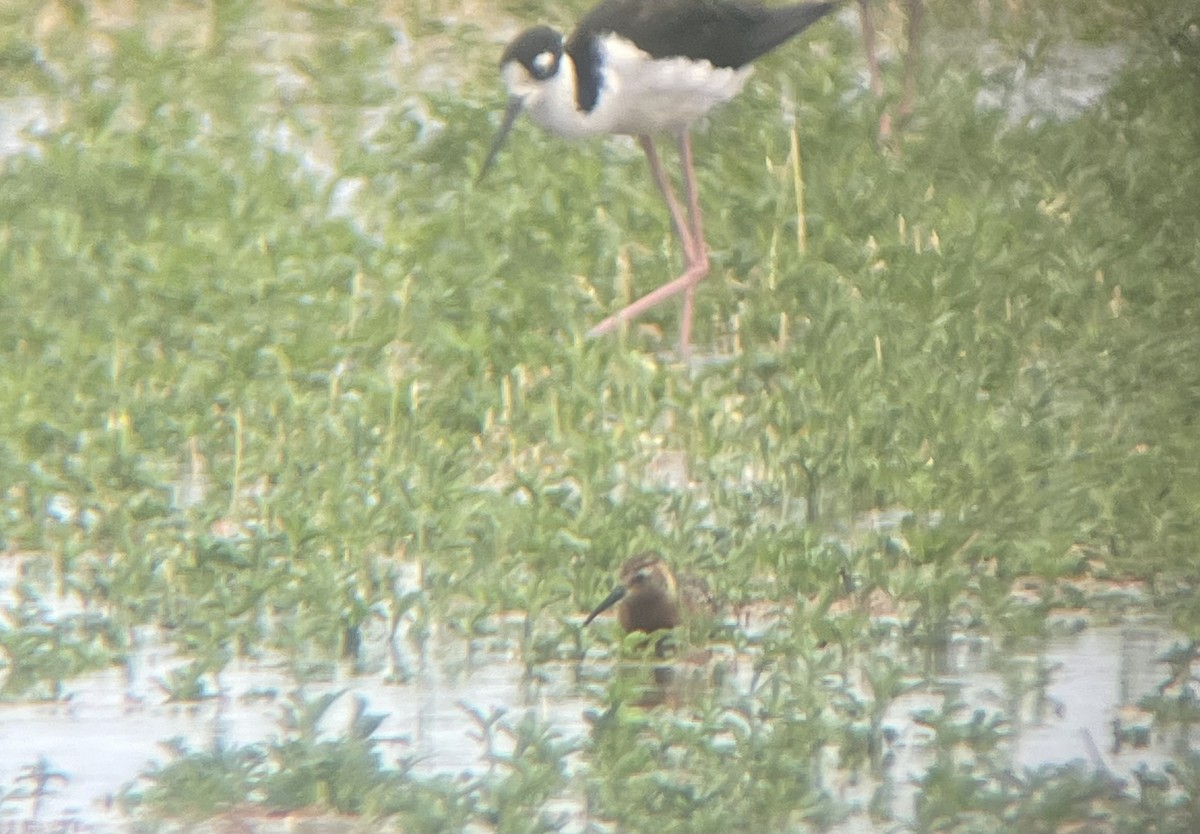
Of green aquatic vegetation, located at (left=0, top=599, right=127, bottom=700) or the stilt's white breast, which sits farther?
the stilt's white breast

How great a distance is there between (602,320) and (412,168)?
3.97 ft

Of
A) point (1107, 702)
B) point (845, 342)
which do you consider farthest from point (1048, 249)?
point (1107, 702)

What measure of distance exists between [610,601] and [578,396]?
1304 mm

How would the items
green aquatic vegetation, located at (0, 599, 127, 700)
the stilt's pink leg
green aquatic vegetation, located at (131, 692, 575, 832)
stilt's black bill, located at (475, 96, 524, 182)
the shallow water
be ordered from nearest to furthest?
green aquatic vegetation, located at (131, 692, 575, 832) < the shallow water < green aquatic vegetation, located at (0, 599, 127, 700) < the stilt's pink leg < stilt's black bill, located at (475, 96, 524, 182)

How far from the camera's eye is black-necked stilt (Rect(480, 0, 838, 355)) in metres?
7.33

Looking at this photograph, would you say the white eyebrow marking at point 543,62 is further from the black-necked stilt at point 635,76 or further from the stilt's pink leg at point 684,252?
the stilt's pink leg at point 684,252

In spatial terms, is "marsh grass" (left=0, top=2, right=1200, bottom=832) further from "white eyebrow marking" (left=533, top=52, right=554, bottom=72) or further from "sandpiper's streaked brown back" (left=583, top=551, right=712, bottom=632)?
"white eyebrow marking" (left=533, top=52, right=554, bottom=72)

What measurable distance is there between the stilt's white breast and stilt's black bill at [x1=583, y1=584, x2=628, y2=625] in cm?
315

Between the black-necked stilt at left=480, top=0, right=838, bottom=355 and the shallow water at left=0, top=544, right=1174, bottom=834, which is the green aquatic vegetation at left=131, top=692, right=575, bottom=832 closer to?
the shallow water at left=0, top=544, right=1174, bottom=834

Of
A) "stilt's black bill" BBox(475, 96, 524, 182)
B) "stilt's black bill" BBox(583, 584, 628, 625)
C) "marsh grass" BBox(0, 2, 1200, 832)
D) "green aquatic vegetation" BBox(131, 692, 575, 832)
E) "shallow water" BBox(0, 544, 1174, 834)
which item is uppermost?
"stilt's black bill" BBox(475, 96, 524, 182)

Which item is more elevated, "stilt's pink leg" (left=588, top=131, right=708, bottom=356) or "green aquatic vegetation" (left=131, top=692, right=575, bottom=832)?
"stilt's pink leg" (left=588, top=131, right=708, bottom=356)

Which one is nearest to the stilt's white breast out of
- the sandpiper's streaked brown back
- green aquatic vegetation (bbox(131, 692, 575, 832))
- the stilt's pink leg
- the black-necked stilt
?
the black-necked stilt

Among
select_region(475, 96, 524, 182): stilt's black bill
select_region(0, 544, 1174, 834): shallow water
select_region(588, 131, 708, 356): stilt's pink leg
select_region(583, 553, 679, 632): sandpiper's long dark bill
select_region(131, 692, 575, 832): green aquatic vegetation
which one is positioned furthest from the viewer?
select_region(475, 96, 524, 182): stilt's black bill

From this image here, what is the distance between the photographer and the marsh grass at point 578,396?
3.81m
